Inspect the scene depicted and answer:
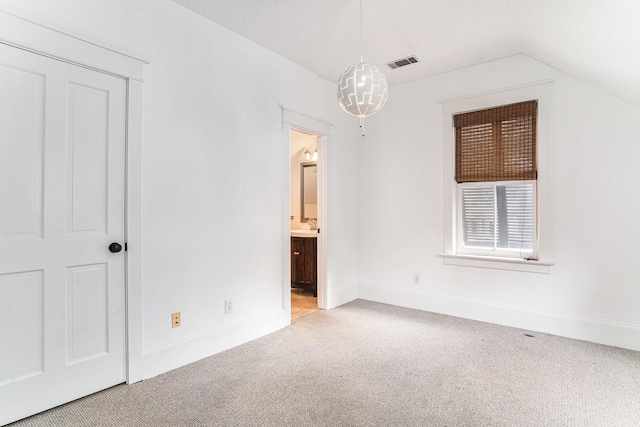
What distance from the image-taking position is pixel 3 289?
6.29 feet

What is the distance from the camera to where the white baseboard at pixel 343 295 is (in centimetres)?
427

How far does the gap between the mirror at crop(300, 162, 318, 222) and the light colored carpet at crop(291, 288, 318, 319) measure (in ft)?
3.81

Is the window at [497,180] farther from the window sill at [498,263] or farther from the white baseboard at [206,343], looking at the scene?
the white baseboard at [206,343]

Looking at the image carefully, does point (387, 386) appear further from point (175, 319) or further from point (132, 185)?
point (132, 185)

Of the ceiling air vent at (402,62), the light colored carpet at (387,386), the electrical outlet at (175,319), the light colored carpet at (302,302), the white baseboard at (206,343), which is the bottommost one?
the light colored carpet at (387,386)

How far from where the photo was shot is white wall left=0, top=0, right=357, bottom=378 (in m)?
2.47

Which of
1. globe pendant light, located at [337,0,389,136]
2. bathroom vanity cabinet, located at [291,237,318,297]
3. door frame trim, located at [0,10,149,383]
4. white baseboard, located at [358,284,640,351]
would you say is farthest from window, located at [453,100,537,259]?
door frame trim, located at [0,10,149,383]

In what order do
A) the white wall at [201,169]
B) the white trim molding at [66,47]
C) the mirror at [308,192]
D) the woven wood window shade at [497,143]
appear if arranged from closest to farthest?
the white trim molding at [66,47], the white wall at [201,169], the woven wood window shade at [497,143], the mirror at [308,192]

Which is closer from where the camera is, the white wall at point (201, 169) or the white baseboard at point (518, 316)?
the white wall at point (201, 169)

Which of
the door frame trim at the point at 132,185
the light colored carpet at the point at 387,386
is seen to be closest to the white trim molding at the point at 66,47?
the door frame trim at the point at 132,185

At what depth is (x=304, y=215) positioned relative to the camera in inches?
223

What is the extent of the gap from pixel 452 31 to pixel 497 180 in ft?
5.16

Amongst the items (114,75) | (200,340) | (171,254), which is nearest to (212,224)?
(171,254)

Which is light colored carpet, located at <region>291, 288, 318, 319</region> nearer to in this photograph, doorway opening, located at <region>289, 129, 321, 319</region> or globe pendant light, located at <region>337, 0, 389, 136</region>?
doorway opening, located at <region>289, 129, 321, 319</region>
